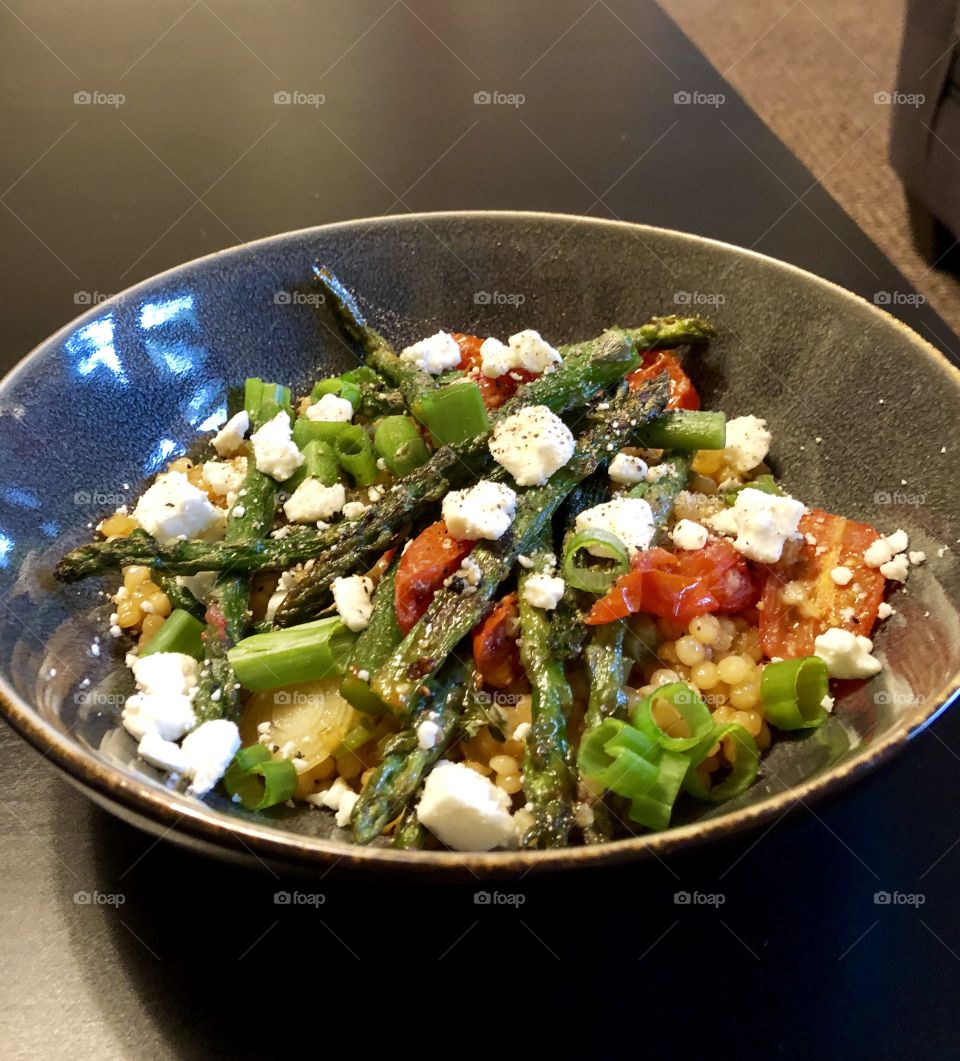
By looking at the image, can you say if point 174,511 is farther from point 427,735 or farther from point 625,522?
point 625,522

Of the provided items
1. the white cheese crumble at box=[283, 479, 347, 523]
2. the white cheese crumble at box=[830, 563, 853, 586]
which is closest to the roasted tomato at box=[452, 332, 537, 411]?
the white cheese crumble at box=[283, 479, 347, 523]

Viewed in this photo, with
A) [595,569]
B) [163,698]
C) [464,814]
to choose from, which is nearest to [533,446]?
[595,569]

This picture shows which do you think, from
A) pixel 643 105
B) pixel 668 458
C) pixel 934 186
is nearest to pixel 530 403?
pixel 668 458

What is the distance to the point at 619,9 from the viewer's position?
561 cm

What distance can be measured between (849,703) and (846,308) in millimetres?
1210

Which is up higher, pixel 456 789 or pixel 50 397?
pixel 50 397

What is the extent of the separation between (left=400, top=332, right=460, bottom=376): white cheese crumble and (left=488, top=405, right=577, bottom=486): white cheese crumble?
574 mm

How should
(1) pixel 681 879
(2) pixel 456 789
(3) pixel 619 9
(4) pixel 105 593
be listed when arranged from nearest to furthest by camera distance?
(1) pixel 681 879 → (2) pixel 456 789 → (4) pixel 105 593 → (3) pixel 619 9

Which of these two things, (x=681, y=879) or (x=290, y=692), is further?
(x=290, y=692)

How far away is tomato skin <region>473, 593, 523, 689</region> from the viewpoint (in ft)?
6.88

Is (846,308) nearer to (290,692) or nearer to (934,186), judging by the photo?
(290,692)

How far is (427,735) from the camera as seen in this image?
192 cm

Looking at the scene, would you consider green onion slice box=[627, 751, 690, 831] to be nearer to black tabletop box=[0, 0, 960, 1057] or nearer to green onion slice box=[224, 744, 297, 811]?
black tabletop box=[0, 0, 960, 1057]

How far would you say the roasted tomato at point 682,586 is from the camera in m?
2.09
